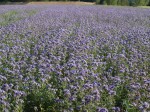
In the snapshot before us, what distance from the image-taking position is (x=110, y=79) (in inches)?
177

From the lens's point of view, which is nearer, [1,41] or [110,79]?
[110,79]

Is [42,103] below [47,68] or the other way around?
below

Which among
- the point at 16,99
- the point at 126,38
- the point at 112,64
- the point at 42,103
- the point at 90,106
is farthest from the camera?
the point at 126,38

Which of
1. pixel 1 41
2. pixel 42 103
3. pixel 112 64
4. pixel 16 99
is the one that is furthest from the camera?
pixel 1 41

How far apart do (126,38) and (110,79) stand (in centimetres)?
314

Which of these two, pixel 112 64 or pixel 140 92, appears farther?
pixel 112 64

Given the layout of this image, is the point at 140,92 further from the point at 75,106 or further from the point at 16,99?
the point at 16,99

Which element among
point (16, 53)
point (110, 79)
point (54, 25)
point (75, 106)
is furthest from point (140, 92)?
point (54, 25)

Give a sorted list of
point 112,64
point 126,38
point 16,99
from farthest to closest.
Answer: point 126,38 → point 112,64 → point 16,99

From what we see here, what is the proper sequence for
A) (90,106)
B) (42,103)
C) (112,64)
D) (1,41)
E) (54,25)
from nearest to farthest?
(90,106), (42,103), (112,64), (1,41), (54,25)

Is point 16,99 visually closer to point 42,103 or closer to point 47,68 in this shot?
point 42,103

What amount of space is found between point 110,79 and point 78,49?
1.42 metres

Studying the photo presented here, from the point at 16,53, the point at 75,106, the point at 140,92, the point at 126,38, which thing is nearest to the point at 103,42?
the point at 126,38

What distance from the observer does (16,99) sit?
376cm
